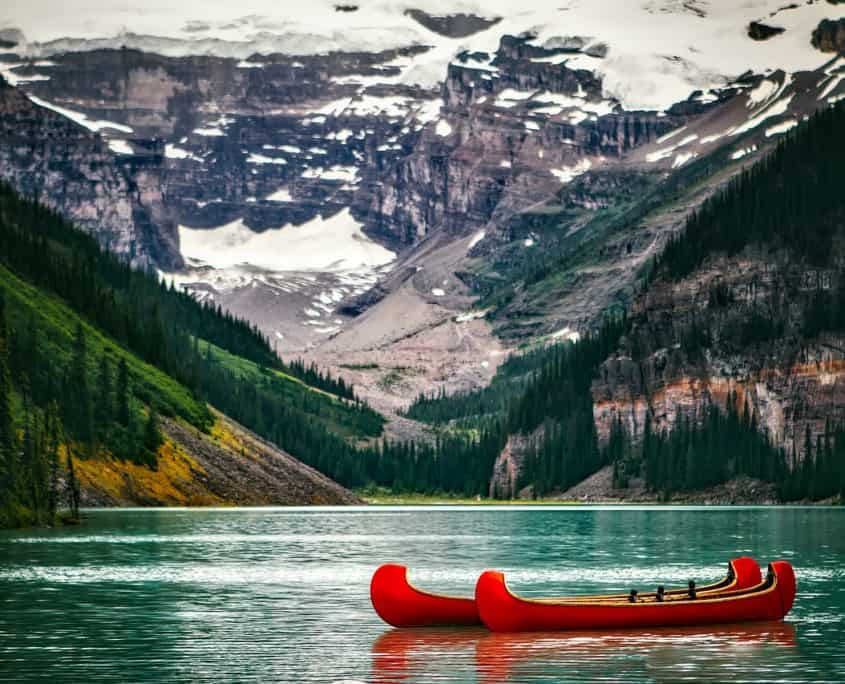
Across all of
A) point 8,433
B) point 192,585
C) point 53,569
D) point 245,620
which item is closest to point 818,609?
point 245,620

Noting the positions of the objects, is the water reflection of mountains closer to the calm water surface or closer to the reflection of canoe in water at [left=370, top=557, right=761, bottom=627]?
the calm water surface

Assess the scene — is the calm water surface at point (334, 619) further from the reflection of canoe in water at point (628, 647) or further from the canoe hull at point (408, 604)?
the canoe hull at point (408, 604)

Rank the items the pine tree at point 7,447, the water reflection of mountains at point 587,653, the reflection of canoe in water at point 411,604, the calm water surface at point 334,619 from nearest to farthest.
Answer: the water reflection of mountains at point 587,653, the calm water surface at point 334,619, the reflection of canoe in water at point 411,604, the pine tree at point 7,447

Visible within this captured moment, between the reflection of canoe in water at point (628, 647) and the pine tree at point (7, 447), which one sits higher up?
the reflection of canoe in water at point (628, 647)

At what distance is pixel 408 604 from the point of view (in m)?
91.9

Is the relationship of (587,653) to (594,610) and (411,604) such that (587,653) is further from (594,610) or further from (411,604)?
(411,604)

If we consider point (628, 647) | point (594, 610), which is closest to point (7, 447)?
point (594, 610)

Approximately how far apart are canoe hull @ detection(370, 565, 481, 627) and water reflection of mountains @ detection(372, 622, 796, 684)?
729mm

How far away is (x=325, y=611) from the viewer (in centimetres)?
10206

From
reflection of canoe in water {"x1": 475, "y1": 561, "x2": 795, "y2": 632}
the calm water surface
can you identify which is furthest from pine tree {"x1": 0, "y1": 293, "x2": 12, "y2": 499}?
reflection of canoe in water {"x1": 475, "y1": 561, "x2": 795, "y2": 632}

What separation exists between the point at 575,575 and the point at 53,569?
3859cm

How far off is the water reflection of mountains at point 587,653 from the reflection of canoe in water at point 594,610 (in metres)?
0.52

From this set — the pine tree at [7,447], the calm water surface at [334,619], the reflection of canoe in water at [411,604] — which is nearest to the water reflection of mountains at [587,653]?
the calm water surface at [334,619]

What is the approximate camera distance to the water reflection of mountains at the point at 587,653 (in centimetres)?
7625
